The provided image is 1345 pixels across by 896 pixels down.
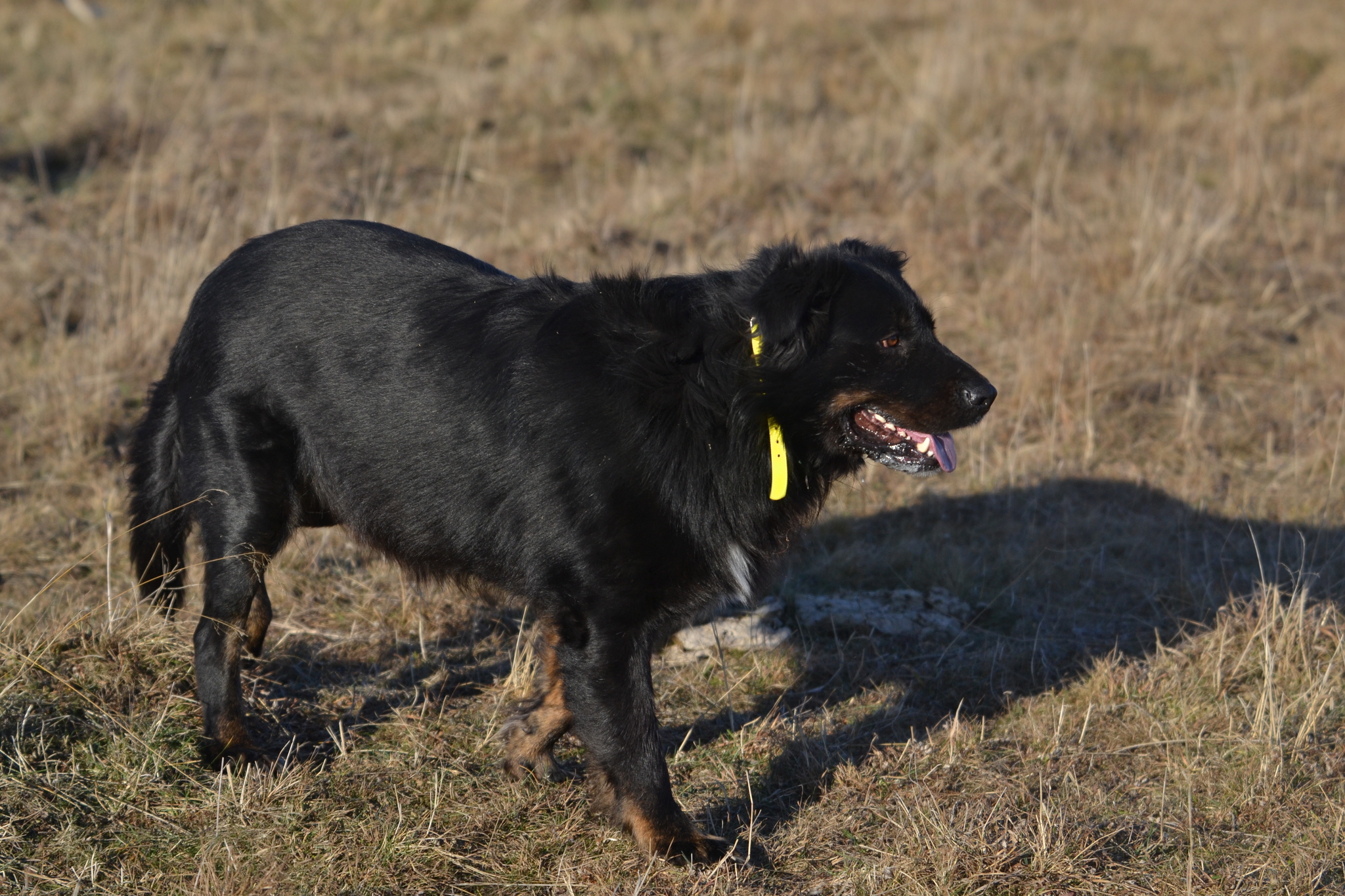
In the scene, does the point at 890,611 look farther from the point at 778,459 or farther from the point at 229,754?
the point at 229,754

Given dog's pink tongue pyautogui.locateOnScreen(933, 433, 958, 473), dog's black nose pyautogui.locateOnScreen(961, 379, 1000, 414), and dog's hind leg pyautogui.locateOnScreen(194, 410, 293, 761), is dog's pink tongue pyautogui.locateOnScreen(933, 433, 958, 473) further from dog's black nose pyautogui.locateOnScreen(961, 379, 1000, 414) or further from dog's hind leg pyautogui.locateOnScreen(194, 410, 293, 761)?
dog's hind leg pyautogui.locateOnScreen(194, 410, 293, 761)

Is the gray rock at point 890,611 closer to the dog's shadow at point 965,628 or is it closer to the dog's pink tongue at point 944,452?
the dog's shadow at point 965,628

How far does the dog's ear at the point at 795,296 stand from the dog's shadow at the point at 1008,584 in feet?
3.61

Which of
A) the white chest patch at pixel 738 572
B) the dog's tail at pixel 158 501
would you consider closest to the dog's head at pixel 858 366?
the white chest patch at pixel 738 572

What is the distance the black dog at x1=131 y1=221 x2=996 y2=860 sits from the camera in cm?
339

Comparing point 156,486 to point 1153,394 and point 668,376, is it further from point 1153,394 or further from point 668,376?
point 1153,394

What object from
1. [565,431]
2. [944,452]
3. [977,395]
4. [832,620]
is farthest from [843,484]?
[565,431]

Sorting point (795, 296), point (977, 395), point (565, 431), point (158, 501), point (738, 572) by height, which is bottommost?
point (158, 501)

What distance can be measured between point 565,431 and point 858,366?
0.91 meters

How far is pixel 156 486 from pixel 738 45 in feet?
30.4

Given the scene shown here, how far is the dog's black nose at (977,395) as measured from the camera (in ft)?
11.1

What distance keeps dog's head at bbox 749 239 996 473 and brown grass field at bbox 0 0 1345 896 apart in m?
0.80

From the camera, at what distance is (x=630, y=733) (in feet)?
11.2

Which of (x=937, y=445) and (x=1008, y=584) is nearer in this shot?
(x=937, y=445)
